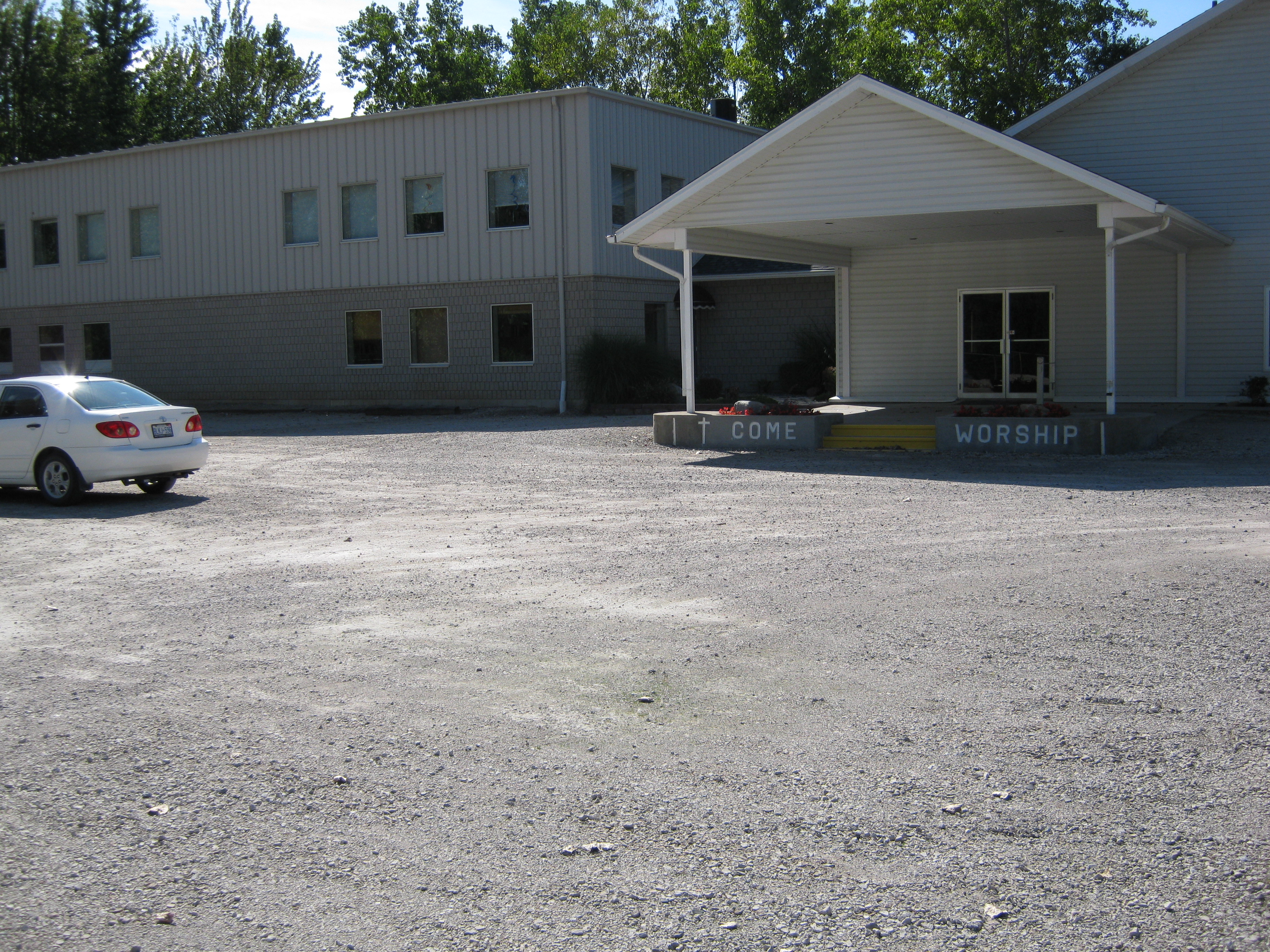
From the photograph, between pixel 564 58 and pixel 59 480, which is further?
pixel 564 58

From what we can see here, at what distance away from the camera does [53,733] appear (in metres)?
5.62

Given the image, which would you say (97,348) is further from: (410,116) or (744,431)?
(744,431)

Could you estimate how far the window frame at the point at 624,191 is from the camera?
27125 millimetres

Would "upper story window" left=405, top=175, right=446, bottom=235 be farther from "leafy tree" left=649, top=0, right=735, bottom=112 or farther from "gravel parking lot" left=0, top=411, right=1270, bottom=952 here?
"leafy tree" left=649, top=0, right=735, bottom=112

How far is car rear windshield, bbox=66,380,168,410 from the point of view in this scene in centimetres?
1369

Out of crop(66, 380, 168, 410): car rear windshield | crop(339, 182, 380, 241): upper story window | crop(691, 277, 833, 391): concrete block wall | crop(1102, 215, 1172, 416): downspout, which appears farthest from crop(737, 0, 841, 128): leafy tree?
crop(66, 380, 168, 410): car rear windshield

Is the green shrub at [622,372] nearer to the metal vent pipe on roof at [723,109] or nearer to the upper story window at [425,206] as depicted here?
the upper story window at [425,206]

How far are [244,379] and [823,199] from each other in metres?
Result: 19.1

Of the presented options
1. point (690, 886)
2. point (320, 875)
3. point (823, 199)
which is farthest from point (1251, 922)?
point (823, 199)

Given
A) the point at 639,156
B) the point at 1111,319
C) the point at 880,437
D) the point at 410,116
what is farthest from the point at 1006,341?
the point at 410,116

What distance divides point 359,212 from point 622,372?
340 inches

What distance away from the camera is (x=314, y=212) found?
30.4 meters

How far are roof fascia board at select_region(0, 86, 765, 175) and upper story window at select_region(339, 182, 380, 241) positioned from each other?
1.58 metres

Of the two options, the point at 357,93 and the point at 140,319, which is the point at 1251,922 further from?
the point at 357,93
